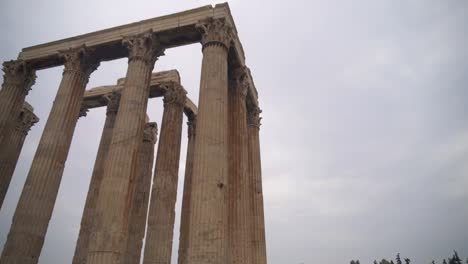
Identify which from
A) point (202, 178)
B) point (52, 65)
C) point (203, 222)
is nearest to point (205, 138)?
point (202, 178)

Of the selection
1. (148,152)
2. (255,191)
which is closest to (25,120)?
(148,152)

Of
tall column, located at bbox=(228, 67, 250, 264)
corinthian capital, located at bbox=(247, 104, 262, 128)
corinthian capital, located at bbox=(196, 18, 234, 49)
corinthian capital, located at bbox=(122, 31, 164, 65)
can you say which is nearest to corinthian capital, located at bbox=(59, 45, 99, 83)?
corinthian capital, located at bbox=(122, 31, 164, 65)

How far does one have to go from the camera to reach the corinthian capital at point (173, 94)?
24.5m

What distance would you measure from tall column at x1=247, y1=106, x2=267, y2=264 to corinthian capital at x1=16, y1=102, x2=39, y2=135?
62.4ft

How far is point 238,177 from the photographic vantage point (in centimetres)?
1991

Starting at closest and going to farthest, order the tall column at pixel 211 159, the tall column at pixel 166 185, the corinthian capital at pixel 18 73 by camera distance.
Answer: the tall column at pixel 211 159, the tall column at pixel 166 185, the corinthian capital at pixel 18 73

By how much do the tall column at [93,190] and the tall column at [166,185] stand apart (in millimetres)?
3932

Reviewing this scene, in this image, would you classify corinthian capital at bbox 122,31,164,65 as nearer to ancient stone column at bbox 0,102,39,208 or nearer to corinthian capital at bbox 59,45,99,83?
corinthian capital at bbox 59,45,99,83

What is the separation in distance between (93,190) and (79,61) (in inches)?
351

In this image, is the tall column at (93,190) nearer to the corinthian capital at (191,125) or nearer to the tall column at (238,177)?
the corinthian capital at (191,125)

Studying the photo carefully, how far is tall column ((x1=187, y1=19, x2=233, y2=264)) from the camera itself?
13.1 metres

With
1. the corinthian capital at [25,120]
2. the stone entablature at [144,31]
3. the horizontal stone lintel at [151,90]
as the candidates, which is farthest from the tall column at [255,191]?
the corinthian capital at [25,120]

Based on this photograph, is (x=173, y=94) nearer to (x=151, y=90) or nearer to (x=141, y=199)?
(x=151, y=90)

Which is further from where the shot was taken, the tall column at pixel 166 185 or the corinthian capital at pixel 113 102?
the corinthian capital at pixel 113 102
